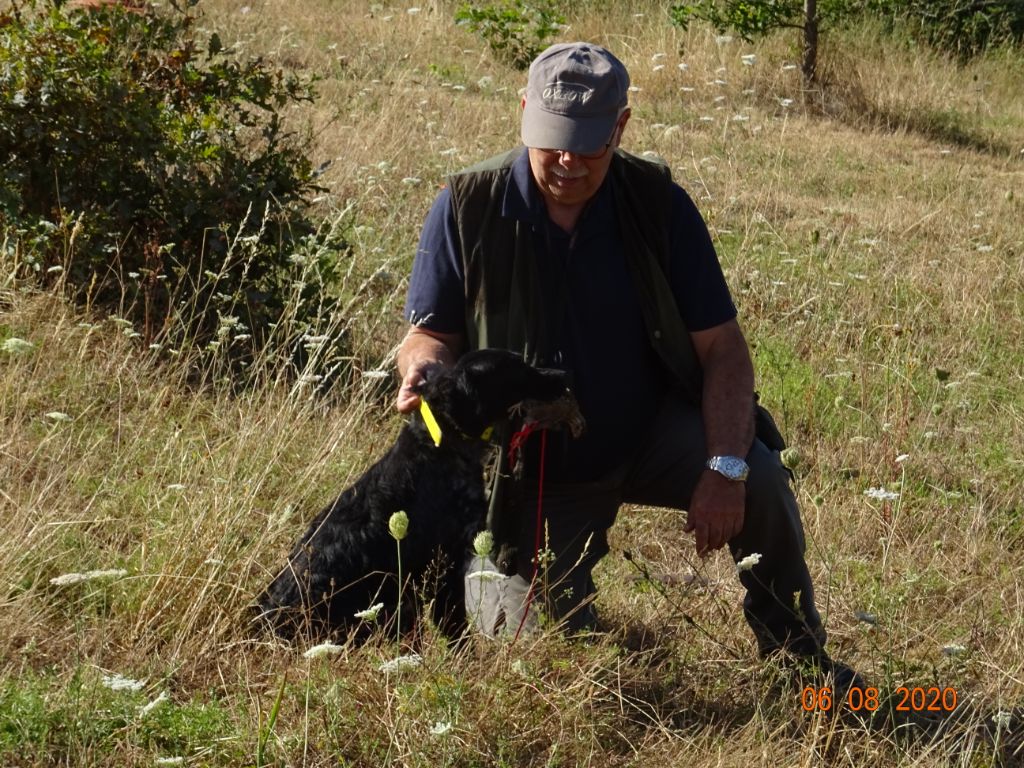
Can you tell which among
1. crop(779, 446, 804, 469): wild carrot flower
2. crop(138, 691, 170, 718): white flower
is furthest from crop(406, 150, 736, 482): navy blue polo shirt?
crop(138, 691, 170, 718): white flower

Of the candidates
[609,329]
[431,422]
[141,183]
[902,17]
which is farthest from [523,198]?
[902,17]

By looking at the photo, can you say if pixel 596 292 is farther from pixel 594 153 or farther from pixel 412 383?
pixel 412 383

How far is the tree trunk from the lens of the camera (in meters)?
11.3

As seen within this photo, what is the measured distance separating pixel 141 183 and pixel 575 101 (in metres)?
2.70

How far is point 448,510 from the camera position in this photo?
12.5 feet

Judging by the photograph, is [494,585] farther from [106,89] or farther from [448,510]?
[106,89]

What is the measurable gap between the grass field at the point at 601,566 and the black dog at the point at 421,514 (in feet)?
0.49

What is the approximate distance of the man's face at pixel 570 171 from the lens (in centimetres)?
366


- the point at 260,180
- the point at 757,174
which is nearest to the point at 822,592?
the point at 260,180

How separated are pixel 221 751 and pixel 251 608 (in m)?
0.70

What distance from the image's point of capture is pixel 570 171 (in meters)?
3.67

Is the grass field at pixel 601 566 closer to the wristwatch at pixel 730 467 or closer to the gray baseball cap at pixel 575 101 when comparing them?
the wristwatch at pixel 730 467
